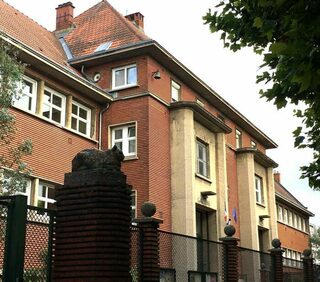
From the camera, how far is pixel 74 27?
3016cm

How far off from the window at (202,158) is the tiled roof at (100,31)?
572 centimetres

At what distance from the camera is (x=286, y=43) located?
5.05 meters

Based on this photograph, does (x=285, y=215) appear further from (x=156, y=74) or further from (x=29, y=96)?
(x=29, y=96)

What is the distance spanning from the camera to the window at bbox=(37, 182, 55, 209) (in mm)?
20109

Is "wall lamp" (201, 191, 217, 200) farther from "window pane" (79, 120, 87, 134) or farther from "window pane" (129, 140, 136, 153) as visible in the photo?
"window pane" (79, 120, 87, 134)

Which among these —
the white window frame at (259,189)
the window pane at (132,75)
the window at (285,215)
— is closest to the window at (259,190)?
the white window frame at (259,189)

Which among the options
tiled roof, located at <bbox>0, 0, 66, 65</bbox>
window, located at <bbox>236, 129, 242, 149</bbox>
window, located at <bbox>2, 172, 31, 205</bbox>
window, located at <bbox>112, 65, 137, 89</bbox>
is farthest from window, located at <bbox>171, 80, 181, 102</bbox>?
window, located at <bbox>2, 172, 31, 205</bbox>

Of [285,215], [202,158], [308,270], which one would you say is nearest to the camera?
[308,270]

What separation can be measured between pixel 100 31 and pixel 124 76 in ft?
15.5

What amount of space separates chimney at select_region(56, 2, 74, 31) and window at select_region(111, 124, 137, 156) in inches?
348

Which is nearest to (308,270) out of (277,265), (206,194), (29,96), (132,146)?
Result: (277,265)

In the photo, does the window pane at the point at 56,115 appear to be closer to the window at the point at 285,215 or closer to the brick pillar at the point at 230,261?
the brick pillar at the point at 230,261

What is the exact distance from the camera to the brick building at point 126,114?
68.8 ft

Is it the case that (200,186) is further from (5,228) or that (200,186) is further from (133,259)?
(5,228)
